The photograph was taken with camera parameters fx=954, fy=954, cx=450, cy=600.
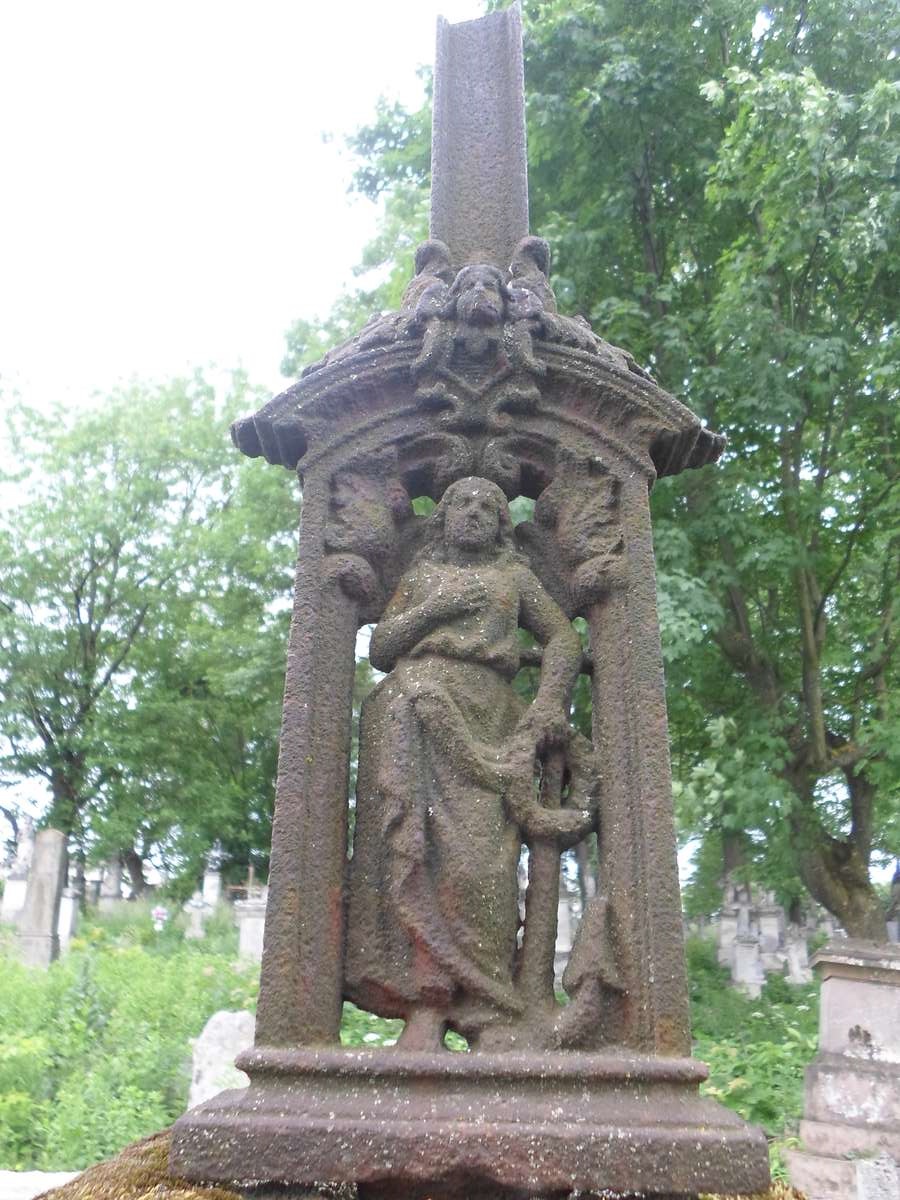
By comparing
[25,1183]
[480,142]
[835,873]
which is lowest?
[25,1183]

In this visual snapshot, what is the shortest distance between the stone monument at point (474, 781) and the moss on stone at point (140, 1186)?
0.06 meters

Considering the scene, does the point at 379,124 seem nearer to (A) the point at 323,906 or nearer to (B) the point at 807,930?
(A) the point at 323,906

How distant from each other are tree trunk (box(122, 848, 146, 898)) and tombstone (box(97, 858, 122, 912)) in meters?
1.05

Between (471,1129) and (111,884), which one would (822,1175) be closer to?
(471,1129)

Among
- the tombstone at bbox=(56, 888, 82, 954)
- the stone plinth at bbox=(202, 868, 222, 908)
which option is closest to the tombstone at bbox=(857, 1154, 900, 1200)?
the tombstone at bbox=(56, 888, 82, 954)

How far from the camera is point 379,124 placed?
445 inches

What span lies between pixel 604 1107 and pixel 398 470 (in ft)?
7.39

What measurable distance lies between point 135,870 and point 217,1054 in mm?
21469

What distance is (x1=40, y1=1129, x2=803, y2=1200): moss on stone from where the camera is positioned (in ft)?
7.84

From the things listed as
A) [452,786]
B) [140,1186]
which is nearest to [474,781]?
[452,786]

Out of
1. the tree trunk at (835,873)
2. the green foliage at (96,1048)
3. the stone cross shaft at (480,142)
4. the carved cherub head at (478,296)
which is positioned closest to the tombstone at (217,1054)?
the green foliage at (96,1048)

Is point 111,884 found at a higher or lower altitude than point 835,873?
lower

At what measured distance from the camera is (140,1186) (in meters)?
2.49

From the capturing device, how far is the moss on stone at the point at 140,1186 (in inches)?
94.1
